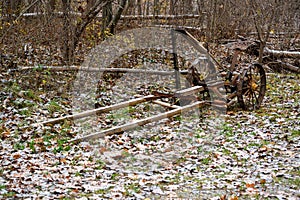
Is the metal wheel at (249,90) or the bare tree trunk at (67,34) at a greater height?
the bare tree trunk at (67,34)

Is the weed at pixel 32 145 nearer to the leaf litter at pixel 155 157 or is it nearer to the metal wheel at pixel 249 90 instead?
the leaf litter at pixel 155 157

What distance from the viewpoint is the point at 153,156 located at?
7.01 metres

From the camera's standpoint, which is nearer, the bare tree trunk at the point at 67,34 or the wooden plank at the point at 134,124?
the wooden plank at the point at 134,124

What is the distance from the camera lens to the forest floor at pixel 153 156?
5.60 m

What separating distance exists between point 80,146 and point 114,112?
85.5 inches

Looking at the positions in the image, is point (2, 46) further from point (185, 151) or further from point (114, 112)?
point (185, 151)

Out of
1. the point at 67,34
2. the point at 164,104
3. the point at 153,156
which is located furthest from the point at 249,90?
the point at 67,34

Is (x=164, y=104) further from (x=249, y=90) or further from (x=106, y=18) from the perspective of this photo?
(x=106, y=18)

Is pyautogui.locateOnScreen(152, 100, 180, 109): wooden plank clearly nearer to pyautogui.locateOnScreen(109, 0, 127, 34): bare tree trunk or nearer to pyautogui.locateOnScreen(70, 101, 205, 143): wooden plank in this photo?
pyautogui.locateOnScreen(70, 101, 205, 143): wooden plank

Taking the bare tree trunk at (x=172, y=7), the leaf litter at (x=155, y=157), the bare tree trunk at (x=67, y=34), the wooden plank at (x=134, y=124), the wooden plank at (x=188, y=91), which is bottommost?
the leaf litter at (x=155, y=157)

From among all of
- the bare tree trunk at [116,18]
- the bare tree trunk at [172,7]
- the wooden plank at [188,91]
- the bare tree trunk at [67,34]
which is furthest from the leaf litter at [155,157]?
the bare tree trunk at [172,7]

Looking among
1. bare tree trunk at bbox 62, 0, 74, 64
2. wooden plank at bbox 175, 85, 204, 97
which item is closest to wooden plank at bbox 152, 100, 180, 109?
wooden plank at bbox 175, 85, 204, 97

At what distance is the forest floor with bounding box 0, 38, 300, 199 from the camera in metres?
5.60

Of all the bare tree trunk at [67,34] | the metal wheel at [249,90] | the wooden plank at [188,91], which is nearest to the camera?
the wooden plank at [188,91]
